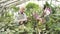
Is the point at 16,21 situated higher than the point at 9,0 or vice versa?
the point at 9,0

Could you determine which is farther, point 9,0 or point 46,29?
point 9,0

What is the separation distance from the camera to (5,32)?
1.36 m

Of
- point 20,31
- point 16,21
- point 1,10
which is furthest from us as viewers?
point 1,10

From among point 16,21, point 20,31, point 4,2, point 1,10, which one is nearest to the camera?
point 20,31

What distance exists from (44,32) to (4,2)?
791 millimetres

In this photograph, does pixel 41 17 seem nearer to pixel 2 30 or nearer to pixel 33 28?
pixel 33 28

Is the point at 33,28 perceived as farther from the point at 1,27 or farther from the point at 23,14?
the point at 1,27

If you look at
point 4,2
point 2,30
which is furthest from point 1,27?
point 4,2

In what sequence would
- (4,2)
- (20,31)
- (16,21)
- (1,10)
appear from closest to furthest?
(20,31) < (16,21) < (1,10) < (4,2)

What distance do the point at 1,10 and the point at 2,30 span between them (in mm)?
382

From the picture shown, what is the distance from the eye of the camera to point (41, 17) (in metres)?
1.36

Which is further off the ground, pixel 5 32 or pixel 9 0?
pixel 9 0

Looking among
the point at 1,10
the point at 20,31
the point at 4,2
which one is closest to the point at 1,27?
the point at 20,31

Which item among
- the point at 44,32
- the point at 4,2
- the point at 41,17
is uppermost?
the point at 4,2
